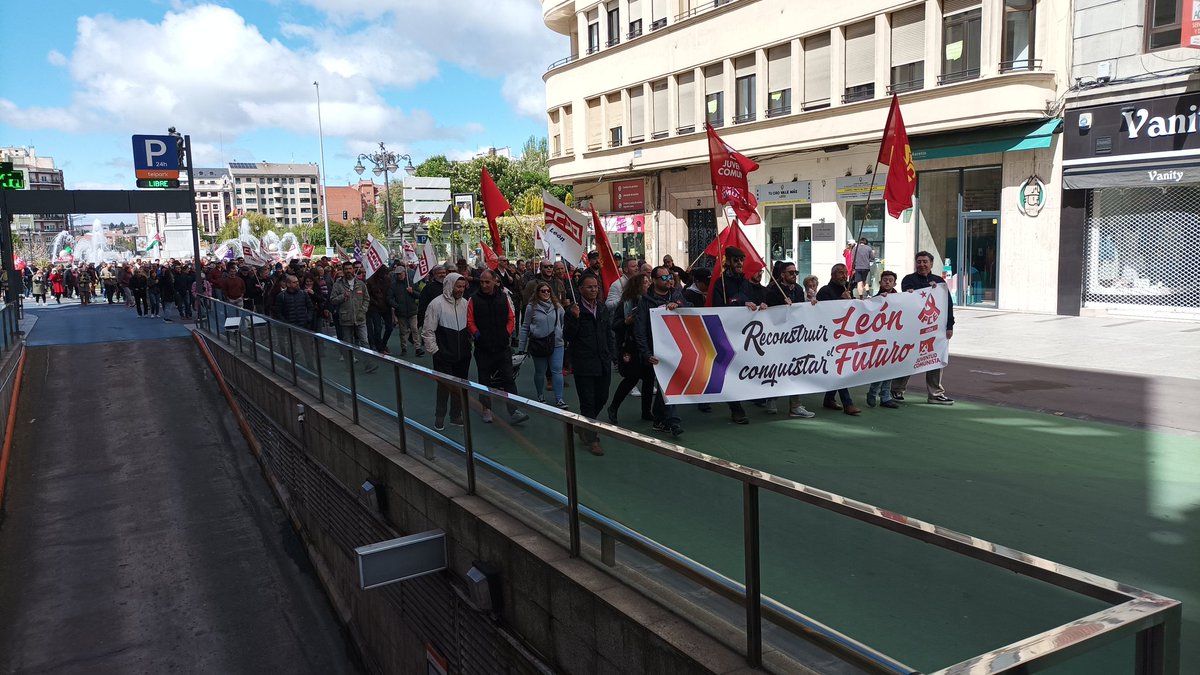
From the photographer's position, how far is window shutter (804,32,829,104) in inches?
957

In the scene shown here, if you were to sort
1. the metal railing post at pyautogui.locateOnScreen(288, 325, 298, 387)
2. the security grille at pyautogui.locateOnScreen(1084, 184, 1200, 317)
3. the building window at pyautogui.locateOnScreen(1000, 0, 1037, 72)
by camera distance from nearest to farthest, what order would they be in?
the metal railing post at pyautogui.locateOnScreen(288, 325, 298, 387) → the security grille at pyautogui.locateOnScreen(1084, 184, 1200, 317) → the building window at pyautogui.locateOnScreen(1000, 0, 1037, 72)

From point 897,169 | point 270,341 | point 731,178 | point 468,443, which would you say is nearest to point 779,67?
point 731,178

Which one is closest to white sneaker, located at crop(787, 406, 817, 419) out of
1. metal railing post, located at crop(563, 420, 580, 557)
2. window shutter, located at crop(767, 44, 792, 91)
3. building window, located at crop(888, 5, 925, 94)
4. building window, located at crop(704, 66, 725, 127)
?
metal railing post, located at crop(563, 420, 580, 557)

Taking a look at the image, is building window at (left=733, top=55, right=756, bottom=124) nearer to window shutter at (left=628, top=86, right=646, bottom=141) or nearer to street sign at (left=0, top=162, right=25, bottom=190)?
window shutter at (left=628, top=86, right=646, bottom=141)

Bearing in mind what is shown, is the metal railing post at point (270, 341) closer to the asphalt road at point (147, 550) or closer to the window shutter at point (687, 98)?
the asphalt road at point (147, 550)

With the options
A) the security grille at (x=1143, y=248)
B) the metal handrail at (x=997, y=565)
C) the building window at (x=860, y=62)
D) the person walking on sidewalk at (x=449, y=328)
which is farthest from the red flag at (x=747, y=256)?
the building window at (x=860, y=62)

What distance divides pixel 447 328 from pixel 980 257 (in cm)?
1634

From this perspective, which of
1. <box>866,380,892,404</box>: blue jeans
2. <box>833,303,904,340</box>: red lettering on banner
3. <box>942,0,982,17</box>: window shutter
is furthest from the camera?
<box>942,0,982,17</box>: window shutter

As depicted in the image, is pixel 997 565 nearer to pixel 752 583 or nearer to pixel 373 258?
pixel 752 583

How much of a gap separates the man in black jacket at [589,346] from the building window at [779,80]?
60.1 feet

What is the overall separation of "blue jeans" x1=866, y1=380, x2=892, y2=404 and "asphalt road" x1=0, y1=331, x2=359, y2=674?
6.94 m

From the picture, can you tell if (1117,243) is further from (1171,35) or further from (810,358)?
(810,358)

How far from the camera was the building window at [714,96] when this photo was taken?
27.6 meters

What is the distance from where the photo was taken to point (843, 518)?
10.0ft
